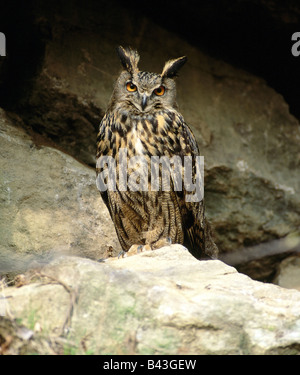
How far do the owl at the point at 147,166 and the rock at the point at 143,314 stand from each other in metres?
1.02

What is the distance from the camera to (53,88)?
437cm

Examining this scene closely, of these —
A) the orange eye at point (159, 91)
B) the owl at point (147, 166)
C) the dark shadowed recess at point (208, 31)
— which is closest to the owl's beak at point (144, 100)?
the owl at point (147, 166)

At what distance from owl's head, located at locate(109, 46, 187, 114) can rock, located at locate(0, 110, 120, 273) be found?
2.59ft

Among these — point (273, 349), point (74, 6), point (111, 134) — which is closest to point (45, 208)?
point (111, 134)

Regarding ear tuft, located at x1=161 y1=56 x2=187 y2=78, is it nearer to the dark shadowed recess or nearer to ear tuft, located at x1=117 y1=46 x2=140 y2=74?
ear tuft, located at x1=117 y1=46 x2=140 y2=74

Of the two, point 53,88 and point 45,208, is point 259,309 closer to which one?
point 45,208

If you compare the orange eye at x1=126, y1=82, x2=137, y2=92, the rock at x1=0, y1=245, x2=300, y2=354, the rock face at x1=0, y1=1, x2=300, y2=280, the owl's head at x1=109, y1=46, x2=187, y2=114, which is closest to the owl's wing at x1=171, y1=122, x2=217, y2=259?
the owl's head at x1=109, y1=46, x2=187, y2=114

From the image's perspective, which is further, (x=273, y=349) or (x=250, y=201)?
(x=250, y=201)

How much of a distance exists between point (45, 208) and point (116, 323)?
1.94 m

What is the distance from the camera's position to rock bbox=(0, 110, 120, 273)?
383 centimetres

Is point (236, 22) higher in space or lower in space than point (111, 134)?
higher
